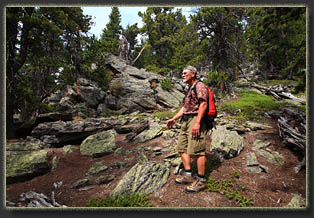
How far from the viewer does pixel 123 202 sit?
2436 millimetres

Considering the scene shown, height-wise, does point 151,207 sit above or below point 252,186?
below

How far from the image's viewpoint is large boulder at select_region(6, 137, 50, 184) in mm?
2837

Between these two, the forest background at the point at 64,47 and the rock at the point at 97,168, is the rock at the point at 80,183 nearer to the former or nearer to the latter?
the rock at the point at 97,168

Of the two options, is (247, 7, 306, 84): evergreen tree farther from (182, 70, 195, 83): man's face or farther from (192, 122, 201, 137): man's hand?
(192, 122, 201, 137): man's hand

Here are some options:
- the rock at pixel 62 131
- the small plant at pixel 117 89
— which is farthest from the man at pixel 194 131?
the small plant at pixel 117 89

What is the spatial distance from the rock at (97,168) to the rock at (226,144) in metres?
3.04

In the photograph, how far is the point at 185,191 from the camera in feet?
8.32

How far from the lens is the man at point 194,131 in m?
2.47

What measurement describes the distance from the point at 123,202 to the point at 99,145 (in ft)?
8.89

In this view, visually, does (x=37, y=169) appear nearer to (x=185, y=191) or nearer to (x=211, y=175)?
(x=185, y=191)

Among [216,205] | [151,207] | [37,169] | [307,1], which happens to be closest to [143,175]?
[151,207]

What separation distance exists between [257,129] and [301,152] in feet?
5.63

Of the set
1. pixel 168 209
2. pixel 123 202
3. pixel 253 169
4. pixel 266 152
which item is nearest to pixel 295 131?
pixel 266 152

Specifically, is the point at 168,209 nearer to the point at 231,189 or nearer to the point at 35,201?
the point at 231,189
